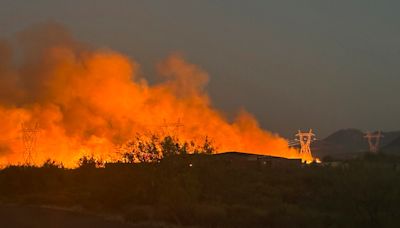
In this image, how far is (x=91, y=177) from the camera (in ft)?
180

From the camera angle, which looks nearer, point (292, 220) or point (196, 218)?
point (292, 220)

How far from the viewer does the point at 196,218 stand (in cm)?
2795

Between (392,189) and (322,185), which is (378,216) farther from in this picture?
(322,185)

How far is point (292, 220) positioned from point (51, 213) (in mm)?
15047

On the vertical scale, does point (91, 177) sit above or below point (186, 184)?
above

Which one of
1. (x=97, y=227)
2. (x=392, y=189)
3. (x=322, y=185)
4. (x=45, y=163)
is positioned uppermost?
(x=45, y=163)

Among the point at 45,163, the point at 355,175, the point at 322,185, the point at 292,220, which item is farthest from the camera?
the point at 45,163

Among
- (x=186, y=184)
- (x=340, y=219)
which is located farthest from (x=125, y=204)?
(x=340, y=219)

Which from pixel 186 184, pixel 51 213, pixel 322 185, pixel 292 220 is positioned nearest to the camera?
pixel 292 220

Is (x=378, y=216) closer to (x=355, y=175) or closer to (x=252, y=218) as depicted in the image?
(x=355, y=175)

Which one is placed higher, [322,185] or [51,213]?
[322,185]

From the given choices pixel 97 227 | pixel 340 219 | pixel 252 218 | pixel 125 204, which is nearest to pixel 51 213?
pixel 125 204

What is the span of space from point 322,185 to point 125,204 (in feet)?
46.6

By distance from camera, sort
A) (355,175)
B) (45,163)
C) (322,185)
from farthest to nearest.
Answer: (45,163) → (322,185) → (355,175)
